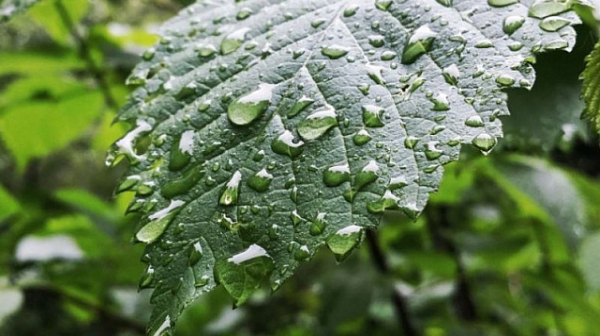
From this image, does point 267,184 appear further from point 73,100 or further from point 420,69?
point 73,100

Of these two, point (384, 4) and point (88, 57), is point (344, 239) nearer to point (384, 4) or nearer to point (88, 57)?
point (384, 4)

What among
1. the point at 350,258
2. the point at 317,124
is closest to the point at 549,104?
the point at 317,124

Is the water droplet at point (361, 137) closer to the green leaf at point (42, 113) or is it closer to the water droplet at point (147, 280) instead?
the water droplet at point (147, 280)

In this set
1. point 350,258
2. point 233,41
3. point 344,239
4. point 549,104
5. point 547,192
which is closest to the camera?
point 344,239

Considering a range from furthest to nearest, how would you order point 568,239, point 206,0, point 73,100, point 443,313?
point 443,313 < point 73,100 < point 568,239 < point 206,0

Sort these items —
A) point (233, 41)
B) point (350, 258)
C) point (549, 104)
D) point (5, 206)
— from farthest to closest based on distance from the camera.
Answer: point (350, 258) < point (5, 206) < point (549, 104) < point (233, 41)

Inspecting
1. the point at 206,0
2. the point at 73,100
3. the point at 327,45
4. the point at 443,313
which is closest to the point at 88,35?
the point at 73,100
